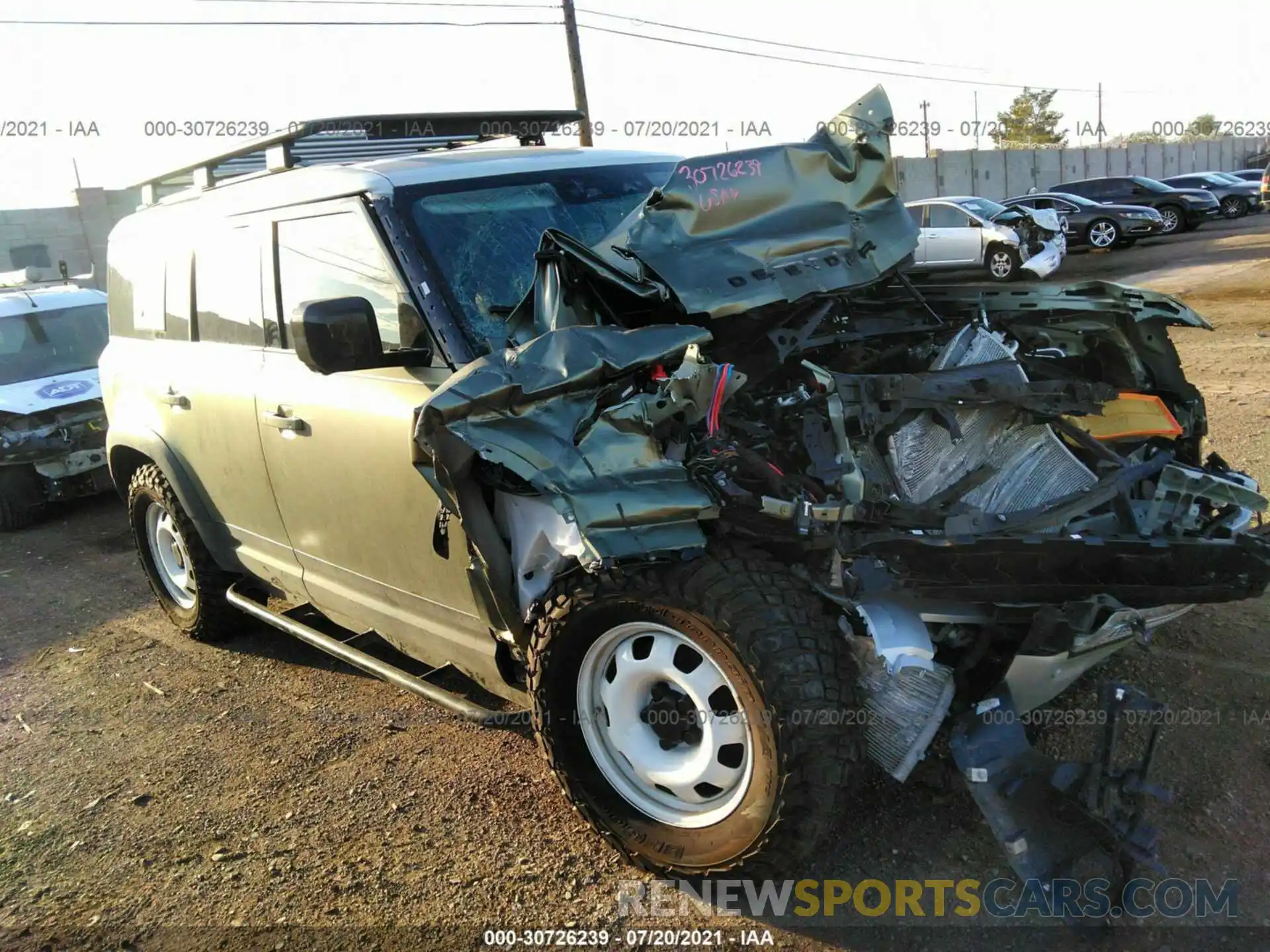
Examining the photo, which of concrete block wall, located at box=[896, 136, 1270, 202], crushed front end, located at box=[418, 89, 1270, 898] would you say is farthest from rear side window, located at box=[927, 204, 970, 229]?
crushed front end, located at box=[418, 89, 1270, 898]

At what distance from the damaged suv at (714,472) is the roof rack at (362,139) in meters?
0.14

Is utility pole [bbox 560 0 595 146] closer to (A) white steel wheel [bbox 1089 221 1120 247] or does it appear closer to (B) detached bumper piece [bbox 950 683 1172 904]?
(A) white steel wheel [bbox 1089 221 1120 247]

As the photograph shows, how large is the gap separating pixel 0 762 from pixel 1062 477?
4376mm

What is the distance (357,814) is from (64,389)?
6434 mm

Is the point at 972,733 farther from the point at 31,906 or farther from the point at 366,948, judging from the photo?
the point at 31,906

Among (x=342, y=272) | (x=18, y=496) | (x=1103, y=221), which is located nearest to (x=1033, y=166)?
(x=1103, y=221)

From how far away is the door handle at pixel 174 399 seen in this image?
173 inches

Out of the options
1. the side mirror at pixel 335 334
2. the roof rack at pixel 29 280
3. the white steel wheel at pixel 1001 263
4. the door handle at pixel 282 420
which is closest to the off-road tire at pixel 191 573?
the door handle at pixel 282 420

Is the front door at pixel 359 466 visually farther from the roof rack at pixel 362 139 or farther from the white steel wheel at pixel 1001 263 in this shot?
the white steel wheel at pixel 1001 263

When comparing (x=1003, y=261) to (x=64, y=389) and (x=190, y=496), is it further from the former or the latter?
(x=190, y=496)

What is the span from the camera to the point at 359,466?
339cm

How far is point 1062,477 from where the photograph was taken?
3189 millimetres

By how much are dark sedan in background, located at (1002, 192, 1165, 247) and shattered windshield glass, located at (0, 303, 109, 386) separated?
20.0 metres

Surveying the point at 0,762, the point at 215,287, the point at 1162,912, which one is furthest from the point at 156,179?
the point at 1162,912
